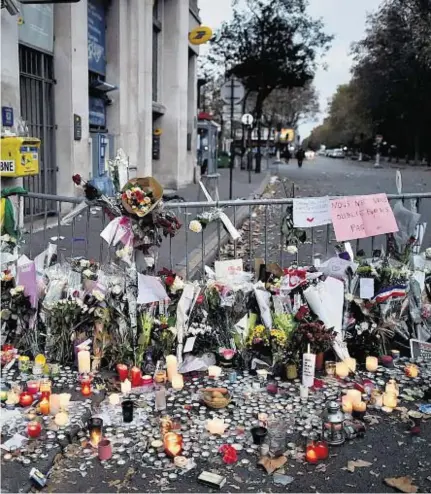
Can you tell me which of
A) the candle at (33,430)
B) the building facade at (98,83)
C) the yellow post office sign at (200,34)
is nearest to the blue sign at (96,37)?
the building facade at (98,83)

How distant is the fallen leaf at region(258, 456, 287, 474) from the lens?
347 cm

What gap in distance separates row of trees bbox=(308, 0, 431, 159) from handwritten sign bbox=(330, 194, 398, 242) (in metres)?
36.6

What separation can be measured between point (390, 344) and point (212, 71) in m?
42.3

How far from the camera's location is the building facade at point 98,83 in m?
10.7

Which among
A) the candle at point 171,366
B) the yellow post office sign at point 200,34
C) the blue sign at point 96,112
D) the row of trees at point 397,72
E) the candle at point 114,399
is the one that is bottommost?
the candle at point 114,399

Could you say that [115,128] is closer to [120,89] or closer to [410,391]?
[120,89]

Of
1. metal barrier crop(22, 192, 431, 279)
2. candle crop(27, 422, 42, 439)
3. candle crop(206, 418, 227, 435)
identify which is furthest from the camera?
metal barrier crop(22, 192, 431, 279)

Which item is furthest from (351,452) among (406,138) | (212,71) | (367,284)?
(406,138)

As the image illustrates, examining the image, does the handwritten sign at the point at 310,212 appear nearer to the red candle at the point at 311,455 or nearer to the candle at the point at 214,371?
the candle at the point at 214,371

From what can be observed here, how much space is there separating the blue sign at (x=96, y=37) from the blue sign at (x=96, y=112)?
70 cm

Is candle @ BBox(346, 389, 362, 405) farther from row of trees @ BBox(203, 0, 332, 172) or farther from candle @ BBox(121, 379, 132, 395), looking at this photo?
row of trees @ BBox(203, 0, 332, 172)

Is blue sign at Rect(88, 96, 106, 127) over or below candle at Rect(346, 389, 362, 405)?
over

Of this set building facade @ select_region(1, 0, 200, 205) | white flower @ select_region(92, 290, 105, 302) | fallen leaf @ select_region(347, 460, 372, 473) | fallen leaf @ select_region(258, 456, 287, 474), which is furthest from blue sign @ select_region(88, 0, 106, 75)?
fallen leaf @ select_region(347, 460, 372, 473)

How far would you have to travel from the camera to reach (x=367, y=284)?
520cm
